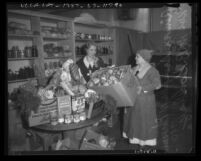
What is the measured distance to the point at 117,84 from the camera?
1499 millimetres

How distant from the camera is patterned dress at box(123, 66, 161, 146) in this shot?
155cm

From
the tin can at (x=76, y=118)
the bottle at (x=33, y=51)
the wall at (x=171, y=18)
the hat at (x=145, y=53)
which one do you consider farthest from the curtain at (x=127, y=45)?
the bottle at (x=33, y=51)

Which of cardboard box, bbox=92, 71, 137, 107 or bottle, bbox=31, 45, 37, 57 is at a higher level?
bottle, bbox=31, 45, 37, 57

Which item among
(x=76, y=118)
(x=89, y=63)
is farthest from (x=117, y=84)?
(x=76, y=118)

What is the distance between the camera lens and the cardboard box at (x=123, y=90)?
1.50 metres

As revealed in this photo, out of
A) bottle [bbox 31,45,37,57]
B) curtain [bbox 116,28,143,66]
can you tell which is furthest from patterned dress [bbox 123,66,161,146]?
bottle [bbox 31,45,37,57]

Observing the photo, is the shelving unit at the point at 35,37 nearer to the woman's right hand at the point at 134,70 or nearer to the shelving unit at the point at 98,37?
the shelving unit at the point at 98,37

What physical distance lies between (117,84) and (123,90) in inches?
2.1

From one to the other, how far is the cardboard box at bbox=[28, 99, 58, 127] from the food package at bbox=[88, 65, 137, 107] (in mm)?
263

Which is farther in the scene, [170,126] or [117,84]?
[170,126]

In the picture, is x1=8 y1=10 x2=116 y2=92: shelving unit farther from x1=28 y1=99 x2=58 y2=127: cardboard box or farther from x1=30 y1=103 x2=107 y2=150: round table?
x1=30 y1=103 x2=107 y2=150: round table

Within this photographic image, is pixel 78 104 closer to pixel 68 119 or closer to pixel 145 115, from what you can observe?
pixel 68 119

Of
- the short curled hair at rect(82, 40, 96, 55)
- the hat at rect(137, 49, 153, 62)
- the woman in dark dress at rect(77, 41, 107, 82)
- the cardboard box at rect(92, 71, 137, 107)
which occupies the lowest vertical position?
the cardboard box at rect(92, 71, 137, 107)

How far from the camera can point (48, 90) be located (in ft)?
5.01
